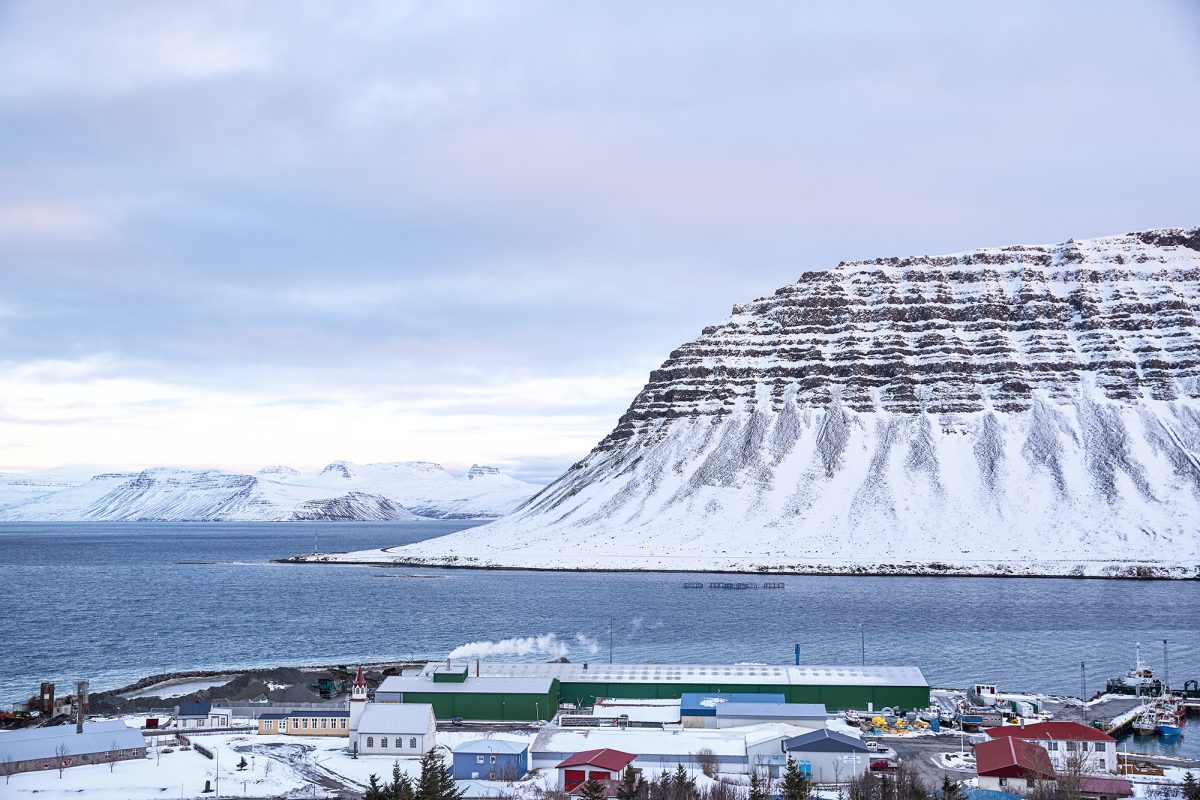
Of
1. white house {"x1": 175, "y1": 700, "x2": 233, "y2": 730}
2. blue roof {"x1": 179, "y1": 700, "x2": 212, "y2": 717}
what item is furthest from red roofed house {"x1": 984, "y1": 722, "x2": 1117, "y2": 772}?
blue roof {"x1": 179, "y1": 700, "x2": 212, "y2": 717}

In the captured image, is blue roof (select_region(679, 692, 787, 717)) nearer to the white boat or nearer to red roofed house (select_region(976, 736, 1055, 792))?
red roofed house (select_region(976, 736, 1055, 792))

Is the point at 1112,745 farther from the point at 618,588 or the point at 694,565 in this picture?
the point at 694,565

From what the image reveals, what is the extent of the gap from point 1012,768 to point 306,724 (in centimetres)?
3524

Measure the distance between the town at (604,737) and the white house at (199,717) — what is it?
8cm

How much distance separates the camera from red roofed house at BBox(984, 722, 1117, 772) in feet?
193

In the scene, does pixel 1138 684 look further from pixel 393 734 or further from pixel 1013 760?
pixel 393 734

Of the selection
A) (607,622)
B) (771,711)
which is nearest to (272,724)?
(771,711)

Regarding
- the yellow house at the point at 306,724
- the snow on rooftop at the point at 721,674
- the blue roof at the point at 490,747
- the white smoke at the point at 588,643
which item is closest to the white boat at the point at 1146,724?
the snow on rooftop at the point at 721,674

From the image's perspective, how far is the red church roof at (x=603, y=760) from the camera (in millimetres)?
54969

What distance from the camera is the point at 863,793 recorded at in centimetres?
5116

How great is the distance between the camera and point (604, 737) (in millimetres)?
62094

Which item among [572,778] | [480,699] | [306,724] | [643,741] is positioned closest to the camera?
[572,778]

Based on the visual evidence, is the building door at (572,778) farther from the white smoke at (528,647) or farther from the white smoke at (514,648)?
the white smoke at (514,648)

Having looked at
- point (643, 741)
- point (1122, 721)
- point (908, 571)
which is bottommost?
point (1122, 721)
